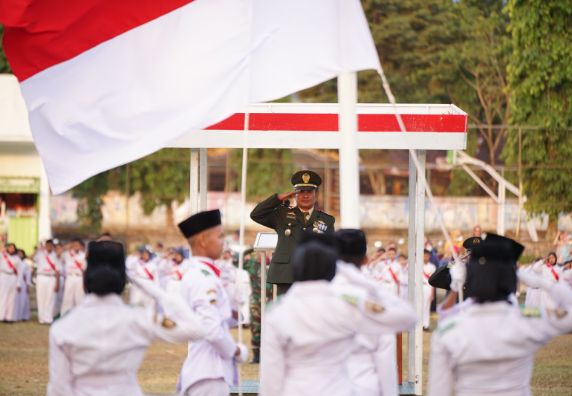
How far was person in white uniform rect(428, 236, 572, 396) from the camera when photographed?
621 cm

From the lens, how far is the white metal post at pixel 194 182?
11848 millimetres

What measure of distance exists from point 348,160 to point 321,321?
0.95 meters

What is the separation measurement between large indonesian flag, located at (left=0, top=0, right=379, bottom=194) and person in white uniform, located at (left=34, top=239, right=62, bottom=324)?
20.1m

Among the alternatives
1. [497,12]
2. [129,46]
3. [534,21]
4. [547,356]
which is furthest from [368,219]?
[129,46]

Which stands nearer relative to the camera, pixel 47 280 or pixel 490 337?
pixel 490 337

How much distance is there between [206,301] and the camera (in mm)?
7395

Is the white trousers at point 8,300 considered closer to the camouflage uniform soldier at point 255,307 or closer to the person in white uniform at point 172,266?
the person in white uniform at point 172,266

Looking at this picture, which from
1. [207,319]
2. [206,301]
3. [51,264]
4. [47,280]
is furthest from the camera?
[51,264]

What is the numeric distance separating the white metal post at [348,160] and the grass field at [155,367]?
8.25 meters

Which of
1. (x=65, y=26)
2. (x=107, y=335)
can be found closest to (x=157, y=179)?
(x=65, y=26)

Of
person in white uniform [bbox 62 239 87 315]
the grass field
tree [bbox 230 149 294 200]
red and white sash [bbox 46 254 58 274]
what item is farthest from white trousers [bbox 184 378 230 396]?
tree [bbox 230 149 294 200]

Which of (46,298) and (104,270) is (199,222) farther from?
(46,298)

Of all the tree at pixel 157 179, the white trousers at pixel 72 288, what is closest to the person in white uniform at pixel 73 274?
the white trousers at pixel 72 288

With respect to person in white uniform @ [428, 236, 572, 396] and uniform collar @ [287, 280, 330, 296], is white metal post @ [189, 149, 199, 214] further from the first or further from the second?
person in white uniform @ [428, 236, 572, 396]
